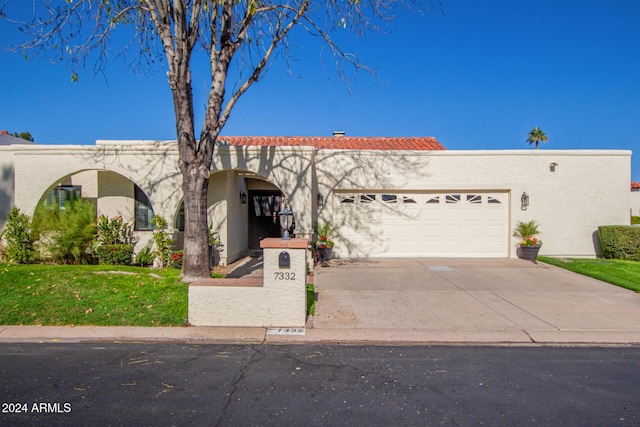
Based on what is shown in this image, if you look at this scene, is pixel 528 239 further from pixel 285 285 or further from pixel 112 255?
pixel 112 255

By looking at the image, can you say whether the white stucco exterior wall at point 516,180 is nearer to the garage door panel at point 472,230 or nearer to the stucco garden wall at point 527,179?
the stucco garden wall at point 527,179

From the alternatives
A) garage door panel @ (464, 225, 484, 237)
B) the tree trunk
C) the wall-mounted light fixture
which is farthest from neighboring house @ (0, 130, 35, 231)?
the wall-mounted light fixture

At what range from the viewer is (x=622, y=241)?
11.6 m

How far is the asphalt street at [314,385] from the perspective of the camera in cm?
341

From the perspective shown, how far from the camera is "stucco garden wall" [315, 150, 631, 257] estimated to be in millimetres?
12148

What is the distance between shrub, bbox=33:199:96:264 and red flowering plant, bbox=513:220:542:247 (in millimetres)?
12292

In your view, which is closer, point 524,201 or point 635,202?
point 524,201

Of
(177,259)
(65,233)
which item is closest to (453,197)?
(177,259)

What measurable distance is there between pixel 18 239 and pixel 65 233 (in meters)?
1.11

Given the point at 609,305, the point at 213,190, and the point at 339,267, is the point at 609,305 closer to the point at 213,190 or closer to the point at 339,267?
the point at 339,267

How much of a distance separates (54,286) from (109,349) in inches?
112

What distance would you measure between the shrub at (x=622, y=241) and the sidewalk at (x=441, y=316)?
2888 millimetres

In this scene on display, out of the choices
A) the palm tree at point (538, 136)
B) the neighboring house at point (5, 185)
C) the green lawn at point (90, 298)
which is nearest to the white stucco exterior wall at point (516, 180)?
the neighboring house at point (5, 185)

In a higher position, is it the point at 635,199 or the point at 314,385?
the point at 635,199
